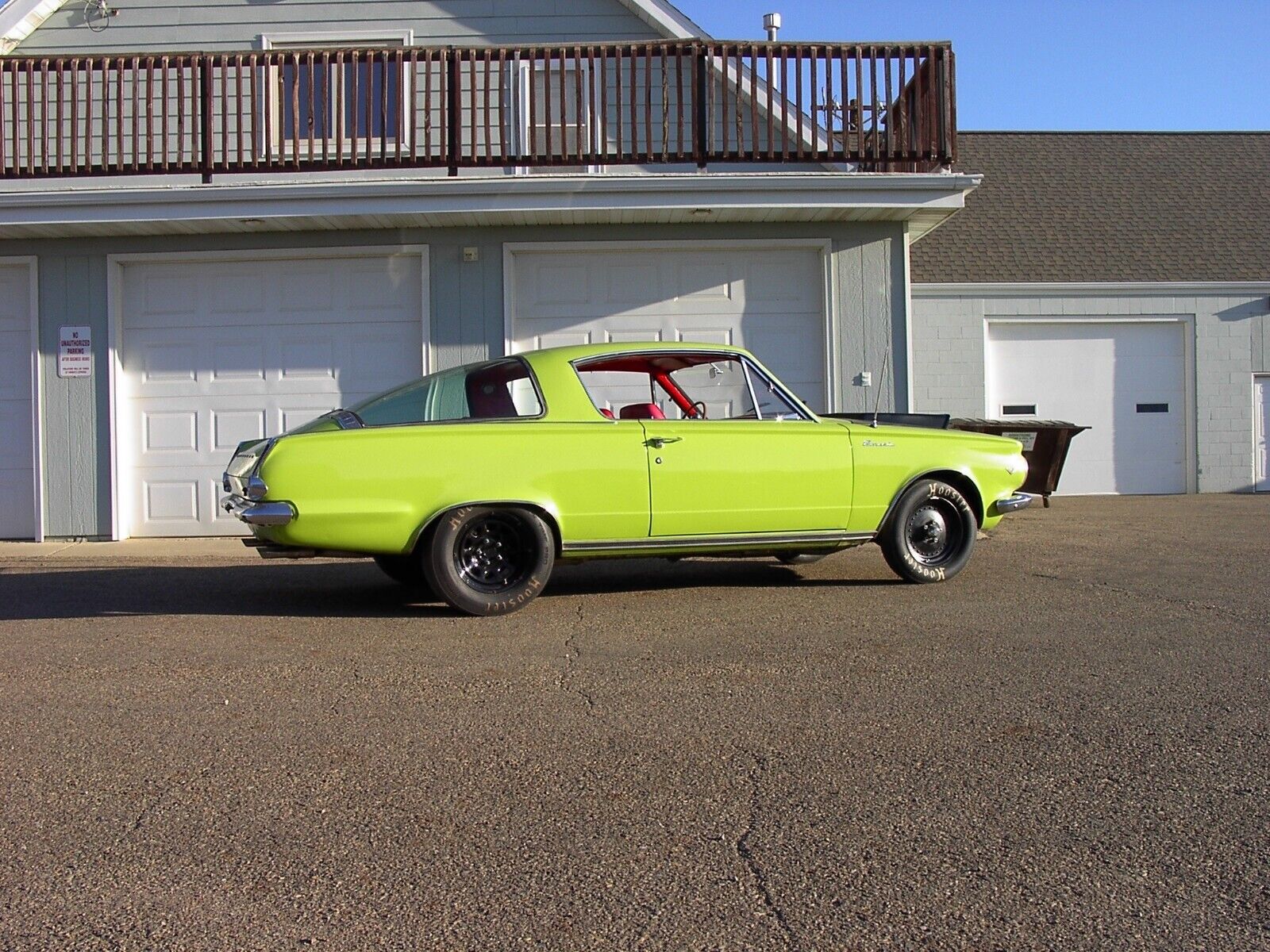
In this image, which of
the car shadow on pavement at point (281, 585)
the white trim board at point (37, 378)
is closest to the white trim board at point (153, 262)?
the white trim board at point (37, 378)

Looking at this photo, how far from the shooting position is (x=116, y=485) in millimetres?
11602

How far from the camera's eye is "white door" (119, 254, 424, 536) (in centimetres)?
1175

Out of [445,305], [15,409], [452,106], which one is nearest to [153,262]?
[15,409]

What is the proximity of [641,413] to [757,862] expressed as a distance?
450 centimetres

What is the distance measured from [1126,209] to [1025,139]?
2225 millimetres

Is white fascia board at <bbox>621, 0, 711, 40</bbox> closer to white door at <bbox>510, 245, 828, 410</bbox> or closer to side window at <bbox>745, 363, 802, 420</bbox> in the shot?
white door at <bbox>510, 245, 828, 410</bbox>

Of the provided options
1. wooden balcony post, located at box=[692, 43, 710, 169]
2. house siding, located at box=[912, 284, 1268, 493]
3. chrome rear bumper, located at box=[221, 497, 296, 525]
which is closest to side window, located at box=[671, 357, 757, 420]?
chrome rear bumper, located at box=[221, 497, 296, 525]

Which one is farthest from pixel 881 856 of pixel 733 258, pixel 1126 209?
pixel 1126 209

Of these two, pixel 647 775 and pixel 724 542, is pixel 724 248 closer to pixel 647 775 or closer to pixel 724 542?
pixel 724 542

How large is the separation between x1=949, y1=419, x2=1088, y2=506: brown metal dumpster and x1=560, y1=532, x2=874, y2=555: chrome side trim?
15.2 feet

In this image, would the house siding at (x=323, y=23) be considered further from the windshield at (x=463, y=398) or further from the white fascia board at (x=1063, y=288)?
the windshield at (x=463, y=398)

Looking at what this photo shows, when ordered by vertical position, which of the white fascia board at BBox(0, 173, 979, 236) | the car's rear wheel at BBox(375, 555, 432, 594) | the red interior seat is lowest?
the car's rear wheel at BBox(375, 555, 432, 594)

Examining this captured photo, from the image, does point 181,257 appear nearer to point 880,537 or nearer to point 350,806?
point 880,537

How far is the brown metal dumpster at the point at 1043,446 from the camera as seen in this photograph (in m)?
11.9
